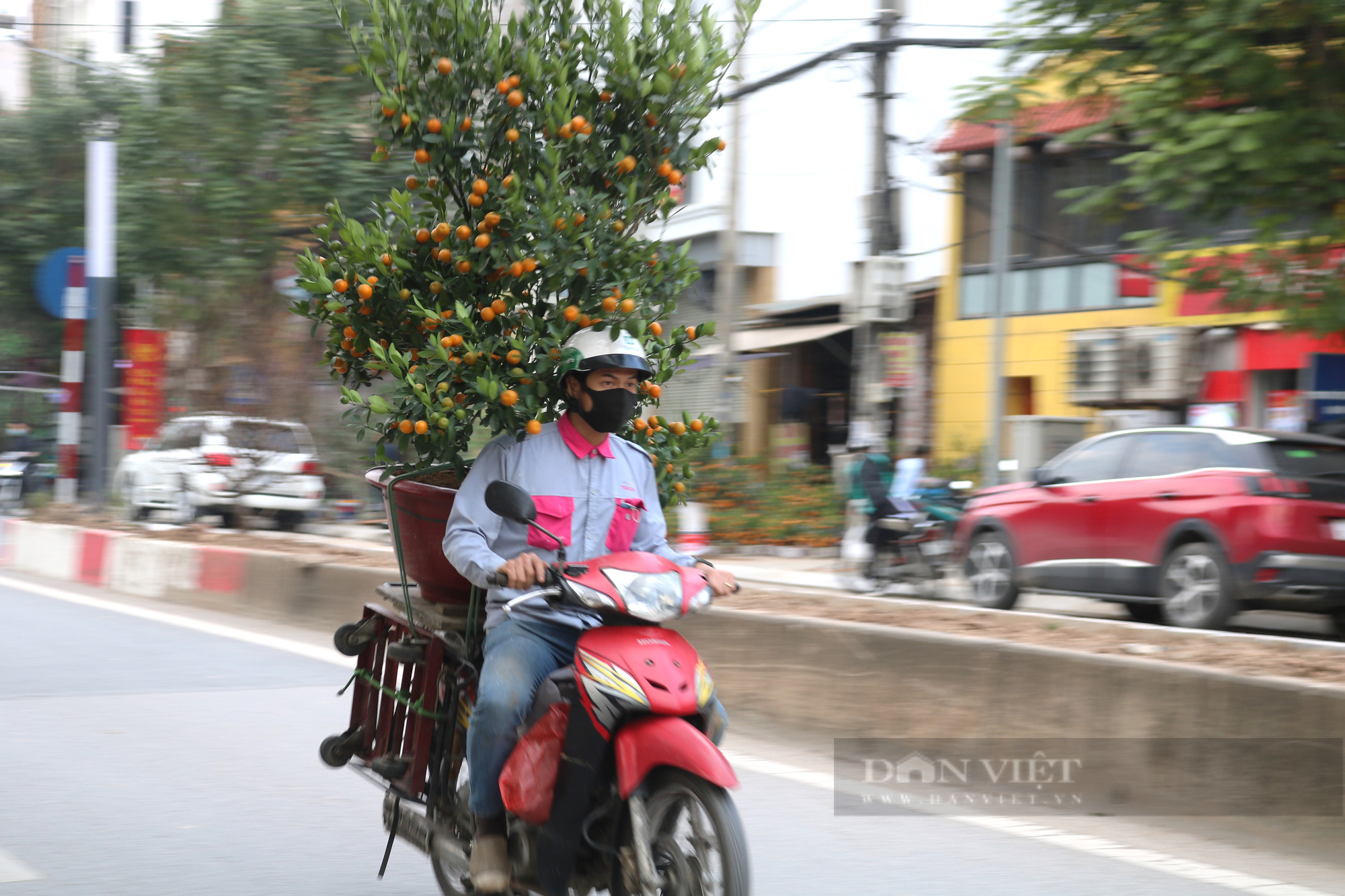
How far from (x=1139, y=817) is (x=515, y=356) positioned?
126 inches

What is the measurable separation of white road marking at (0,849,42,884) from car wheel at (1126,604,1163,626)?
9621 mm

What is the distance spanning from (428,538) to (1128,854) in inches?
110

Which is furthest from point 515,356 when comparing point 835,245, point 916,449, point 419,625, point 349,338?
point 835,245

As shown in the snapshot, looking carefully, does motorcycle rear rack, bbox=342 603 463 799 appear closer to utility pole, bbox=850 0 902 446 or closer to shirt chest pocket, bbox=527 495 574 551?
shirt chest pocket, bbox=527 495 574 551

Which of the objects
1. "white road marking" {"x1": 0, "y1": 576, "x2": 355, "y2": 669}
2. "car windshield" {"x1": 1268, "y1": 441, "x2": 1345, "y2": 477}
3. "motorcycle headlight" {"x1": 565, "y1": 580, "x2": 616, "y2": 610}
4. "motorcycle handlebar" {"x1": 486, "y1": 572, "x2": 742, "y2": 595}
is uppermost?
"car windshield" {"x1": 1268, "y1": 441, "x2": 1345, "y2": 477}

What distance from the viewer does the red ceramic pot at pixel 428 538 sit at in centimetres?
441

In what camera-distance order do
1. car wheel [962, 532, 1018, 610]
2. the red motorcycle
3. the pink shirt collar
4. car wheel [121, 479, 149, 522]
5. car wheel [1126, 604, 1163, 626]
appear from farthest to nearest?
car wheel [121, 479, 149, 522] → car wheel [962, 532, 1018, 610] → car wheel [1126, 604, 1163, 626] → the pink shirt collar → the red motorcycle

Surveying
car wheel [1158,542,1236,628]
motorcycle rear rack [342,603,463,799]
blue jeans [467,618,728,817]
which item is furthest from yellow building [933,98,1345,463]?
blue jeans [467,618,728,817]

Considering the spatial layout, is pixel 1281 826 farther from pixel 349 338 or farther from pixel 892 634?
pixel 349 338

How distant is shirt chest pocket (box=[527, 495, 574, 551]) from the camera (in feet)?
13.5

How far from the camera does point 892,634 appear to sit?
7.07m

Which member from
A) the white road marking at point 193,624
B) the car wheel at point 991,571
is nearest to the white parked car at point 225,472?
the white road marking at point 193,624

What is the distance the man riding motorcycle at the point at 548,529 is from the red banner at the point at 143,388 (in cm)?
1667

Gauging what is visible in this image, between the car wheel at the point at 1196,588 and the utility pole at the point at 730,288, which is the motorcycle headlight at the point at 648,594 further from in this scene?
the utility pole at the point at 730,288
